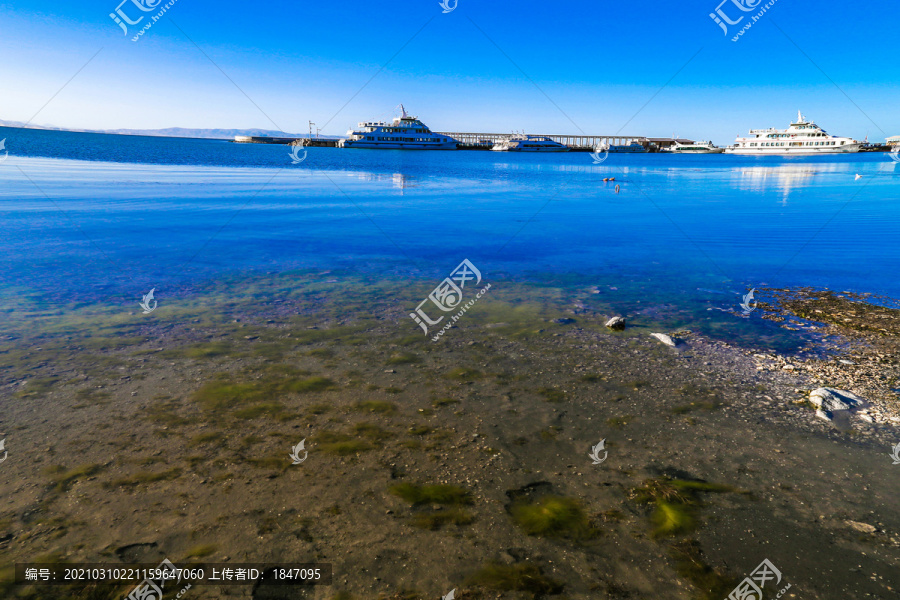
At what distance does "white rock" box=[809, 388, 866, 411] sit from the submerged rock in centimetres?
318

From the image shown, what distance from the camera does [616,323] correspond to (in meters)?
9.16

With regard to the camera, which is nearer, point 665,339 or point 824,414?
point 824,414

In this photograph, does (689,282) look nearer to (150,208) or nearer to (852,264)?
(852,264)

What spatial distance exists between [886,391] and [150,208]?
27.2 m

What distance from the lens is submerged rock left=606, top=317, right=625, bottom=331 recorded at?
9125 mm

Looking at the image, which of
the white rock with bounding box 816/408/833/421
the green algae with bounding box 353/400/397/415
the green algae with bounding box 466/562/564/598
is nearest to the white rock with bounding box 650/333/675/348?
the white rock with bounding box 816/408/833/421

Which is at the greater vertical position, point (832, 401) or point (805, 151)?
point (805, 151)

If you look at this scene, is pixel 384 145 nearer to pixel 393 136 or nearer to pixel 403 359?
pixel 393 136

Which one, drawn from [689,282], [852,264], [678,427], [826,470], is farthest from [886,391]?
[852,264]

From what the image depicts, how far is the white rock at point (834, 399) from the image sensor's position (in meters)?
6.25

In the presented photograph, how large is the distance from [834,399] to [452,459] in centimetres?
528

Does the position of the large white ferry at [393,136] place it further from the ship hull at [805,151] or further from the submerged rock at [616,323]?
the submerged rock at [616,323]

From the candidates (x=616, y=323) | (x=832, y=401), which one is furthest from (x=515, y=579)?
(x=616, y=323)

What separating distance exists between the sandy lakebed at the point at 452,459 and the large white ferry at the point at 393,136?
528 ft
